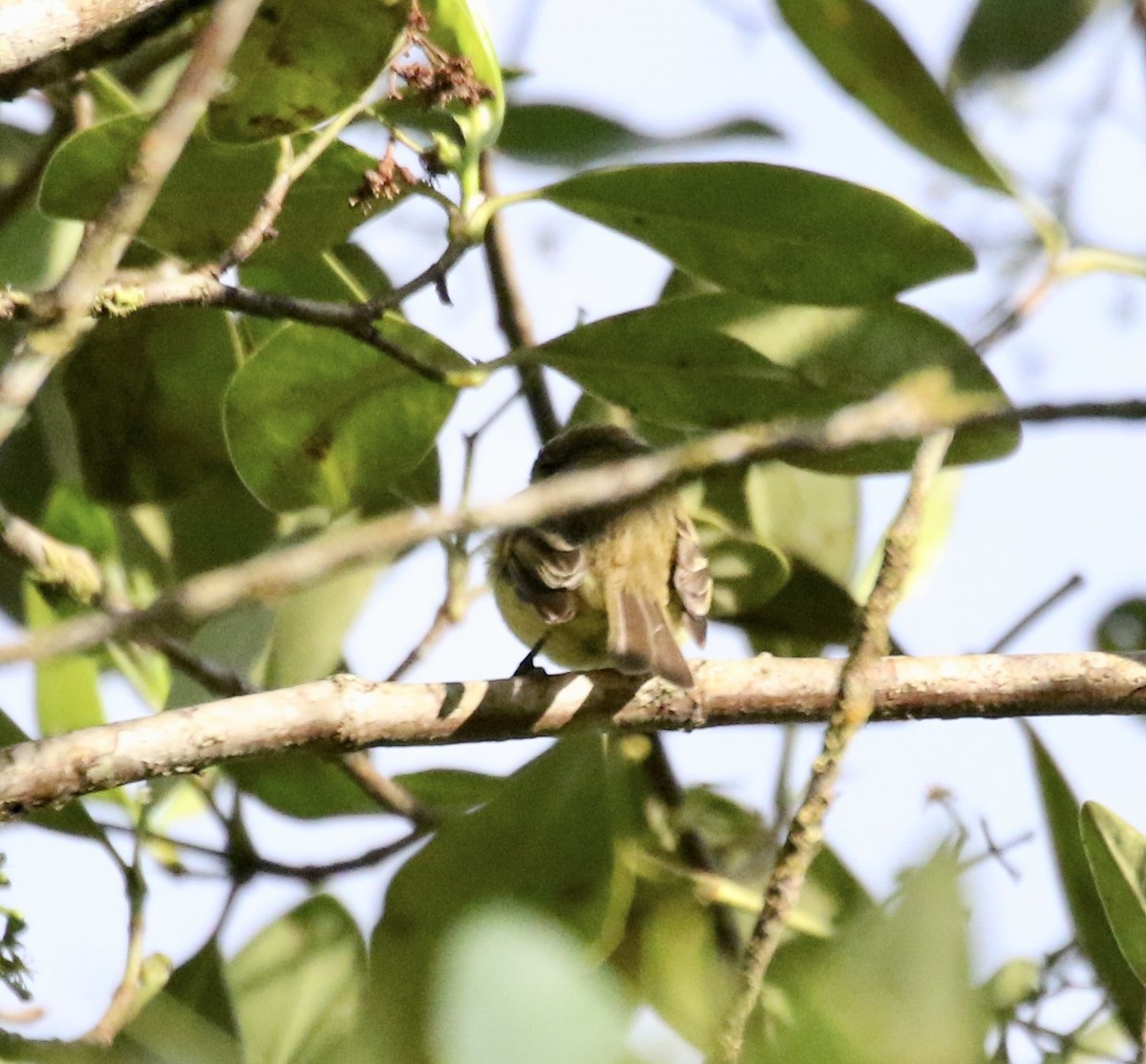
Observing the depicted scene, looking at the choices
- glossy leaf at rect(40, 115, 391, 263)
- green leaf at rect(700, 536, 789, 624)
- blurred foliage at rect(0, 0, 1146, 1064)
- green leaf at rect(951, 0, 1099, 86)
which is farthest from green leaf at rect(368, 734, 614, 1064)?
green leaf at rect(951, 0, 1099, 86)

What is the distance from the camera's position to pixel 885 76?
285 centimetres

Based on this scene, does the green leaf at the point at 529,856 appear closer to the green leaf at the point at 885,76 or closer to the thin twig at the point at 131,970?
the thin twig at the point at 131,970

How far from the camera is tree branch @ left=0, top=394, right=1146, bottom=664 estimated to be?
1.24m

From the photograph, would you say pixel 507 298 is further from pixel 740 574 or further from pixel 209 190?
pixel 209 190

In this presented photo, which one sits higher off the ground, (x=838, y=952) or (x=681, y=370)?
(x=681, y=370)

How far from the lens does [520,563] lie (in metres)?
3.68

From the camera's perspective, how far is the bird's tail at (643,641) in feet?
9.32

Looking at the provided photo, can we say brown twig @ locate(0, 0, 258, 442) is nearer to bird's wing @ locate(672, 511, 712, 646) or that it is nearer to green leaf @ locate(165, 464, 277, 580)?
green leaf @ locate(165, 464, 277, 580)

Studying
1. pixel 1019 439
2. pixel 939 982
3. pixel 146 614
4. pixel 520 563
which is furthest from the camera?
pixel 520 563

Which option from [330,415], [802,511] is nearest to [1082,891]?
[802,511]

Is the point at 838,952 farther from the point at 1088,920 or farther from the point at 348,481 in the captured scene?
the point at 348,481

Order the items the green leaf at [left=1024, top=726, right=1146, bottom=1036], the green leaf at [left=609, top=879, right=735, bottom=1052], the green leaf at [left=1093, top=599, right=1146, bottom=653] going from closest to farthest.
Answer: the green leaf at [left=609, top=879, right=735, bottom=1052], the green leaf at [left=1024, top=726, right=1146, bottom=1036], the green leaf at [left=1093, top=599, right=1146, bottom=653]

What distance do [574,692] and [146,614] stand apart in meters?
1.56

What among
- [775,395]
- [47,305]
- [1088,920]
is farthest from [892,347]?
[47,305]
